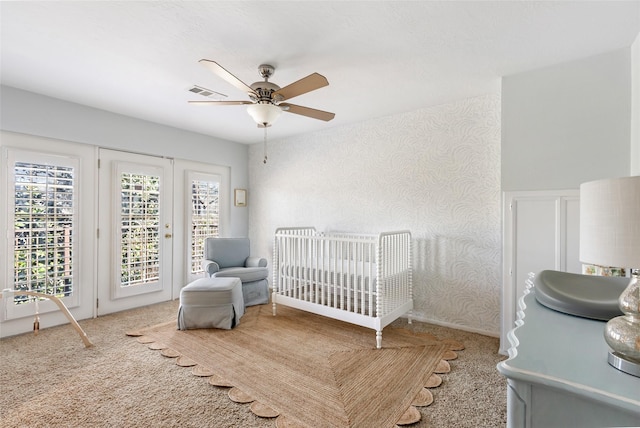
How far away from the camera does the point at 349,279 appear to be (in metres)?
2.90

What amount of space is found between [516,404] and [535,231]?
2.07m

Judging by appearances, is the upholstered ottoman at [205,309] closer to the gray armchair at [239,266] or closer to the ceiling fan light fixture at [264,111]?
the gray armchair at [239,266]

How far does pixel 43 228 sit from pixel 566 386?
163 inches

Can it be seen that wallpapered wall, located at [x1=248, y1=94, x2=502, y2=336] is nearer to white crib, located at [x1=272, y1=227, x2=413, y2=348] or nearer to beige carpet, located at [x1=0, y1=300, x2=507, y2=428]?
white crib, located at [x1=272, y1=227, x2=413, y2=348]

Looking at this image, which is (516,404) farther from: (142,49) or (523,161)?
(142,49)

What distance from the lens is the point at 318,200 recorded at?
430 cm

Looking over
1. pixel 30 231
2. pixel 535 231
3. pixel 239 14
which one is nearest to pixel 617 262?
pixel 535 231

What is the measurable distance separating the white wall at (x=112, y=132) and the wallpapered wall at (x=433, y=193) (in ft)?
4.63

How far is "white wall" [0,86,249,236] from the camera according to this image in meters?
2.91

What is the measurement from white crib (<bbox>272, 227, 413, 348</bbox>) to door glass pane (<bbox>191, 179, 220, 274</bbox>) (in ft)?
5.11

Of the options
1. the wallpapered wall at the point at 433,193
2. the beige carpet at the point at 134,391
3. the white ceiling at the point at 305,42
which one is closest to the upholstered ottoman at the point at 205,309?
the beige carpet at the point at 134,391

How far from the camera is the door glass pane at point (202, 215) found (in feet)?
14.4

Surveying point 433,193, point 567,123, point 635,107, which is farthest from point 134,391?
point 635,107

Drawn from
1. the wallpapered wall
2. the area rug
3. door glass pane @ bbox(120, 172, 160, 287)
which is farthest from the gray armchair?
the wallpapered wall
